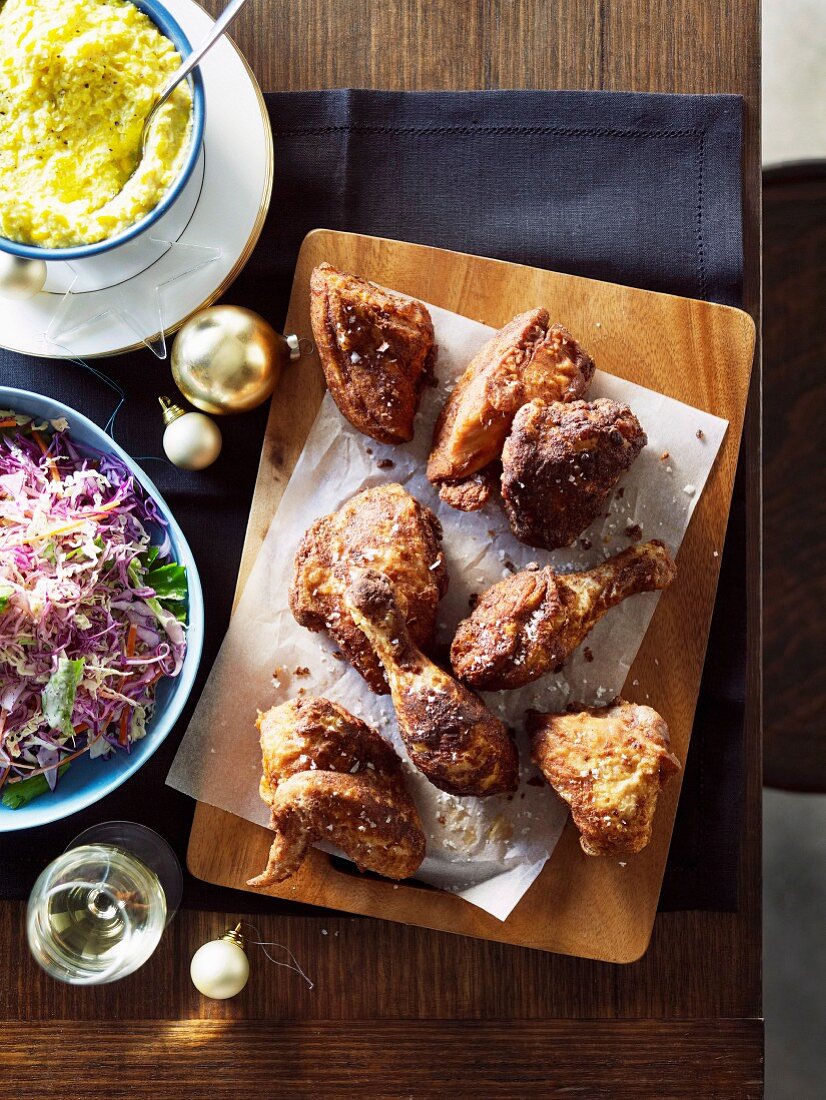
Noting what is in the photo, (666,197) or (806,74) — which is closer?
(666,197)

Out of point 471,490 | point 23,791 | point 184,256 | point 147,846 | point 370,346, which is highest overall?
point 184,256

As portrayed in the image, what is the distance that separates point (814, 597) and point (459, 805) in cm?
87

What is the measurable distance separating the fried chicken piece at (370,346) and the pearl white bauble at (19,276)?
44cm

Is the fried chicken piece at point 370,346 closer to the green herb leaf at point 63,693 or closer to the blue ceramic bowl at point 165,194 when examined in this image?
the blue ceramic bowl at point 165,194

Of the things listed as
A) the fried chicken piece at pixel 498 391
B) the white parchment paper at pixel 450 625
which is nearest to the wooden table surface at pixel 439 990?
the white parchment paper at pixel 450 625

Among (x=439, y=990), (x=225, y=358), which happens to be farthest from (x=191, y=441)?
(x=439, y=990)

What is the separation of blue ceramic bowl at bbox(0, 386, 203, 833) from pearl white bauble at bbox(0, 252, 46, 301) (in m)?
0.16

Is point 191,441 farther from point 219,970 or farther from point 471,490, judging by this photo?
point 219,970

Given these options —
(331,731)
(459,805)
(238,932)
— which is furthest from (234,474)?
(238,932)

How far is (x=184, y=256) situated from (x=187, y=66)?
0.96 ft

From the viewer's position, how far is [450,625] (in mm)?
1784

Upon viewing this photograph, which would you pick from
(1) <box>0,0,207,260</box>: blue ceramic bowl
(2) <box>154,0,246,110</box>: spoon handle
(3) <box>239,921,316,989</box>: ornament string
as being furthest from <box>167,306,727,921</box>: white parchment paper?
(2) <box>154,0,246,110</box>: spoon handle

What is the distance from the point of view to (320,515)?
5.82 feet

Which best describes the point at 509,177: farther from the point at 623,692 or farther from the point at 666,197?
the point at 623,692
